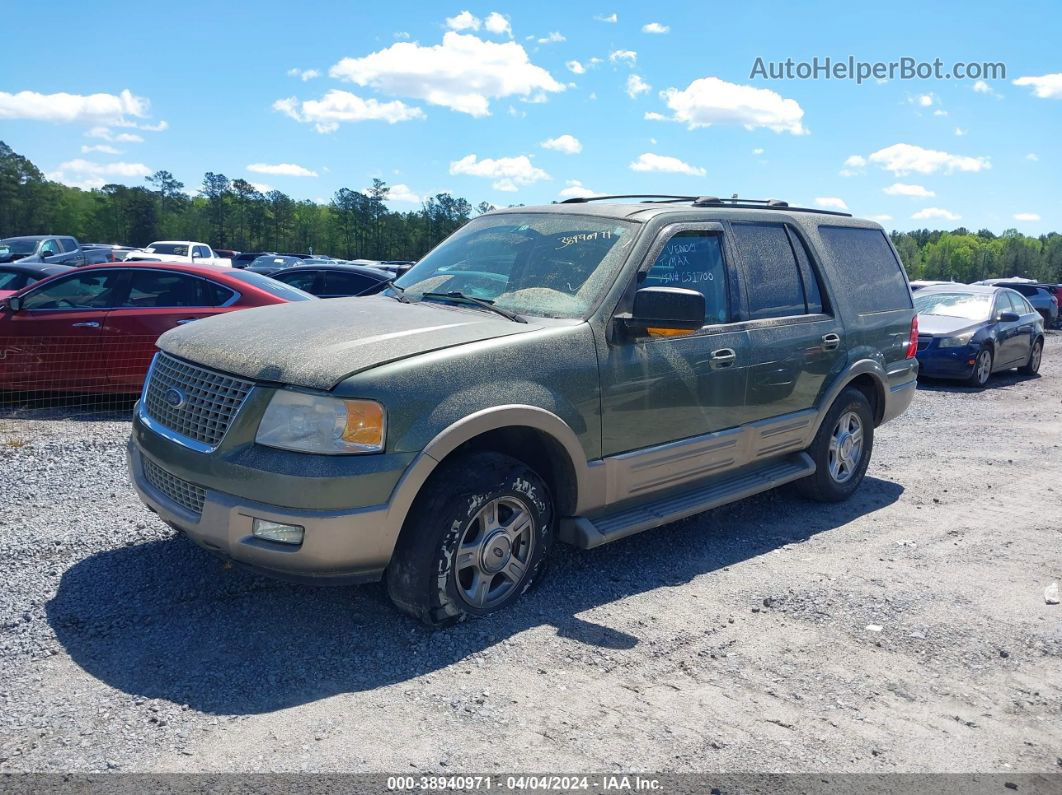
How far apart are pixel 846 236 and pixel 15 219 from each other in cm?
10004

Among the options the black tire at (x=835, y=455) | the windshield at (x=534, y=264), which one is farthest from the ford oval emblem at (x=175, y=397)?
the black tire at (x=835, y=455)

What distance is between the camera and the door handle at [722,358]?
483 centimetres

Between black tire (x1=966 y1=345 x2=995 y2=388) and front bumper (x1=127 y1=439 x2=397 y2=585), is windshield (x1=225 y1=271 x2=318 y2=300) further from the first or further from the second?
black tire (x1=966 y1=345 x2=995 y2=388)

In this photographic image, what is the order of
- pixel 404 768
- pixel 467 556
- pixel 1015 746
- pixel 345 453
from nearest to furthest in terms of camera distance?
pixel 404 768 < pixel 1015 746 < pixel 345 453 < pixel 467 556

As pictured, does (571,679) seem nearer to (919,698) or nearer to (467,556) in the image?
(467,556)

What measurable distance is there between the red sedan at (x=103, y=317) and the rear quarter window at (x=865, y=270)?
5377 mm

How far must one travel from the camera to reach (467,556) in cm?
387

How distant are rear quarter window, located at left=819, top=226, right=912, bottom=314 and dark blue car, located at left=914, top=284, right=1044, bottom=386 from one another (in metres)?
5.79

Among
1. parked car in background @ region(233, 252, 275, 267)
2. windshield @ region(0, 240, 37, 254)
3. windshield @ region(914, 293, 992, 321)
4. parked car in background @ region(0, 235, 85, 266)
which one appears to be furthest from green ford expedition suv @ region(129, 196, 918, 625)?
parked car in background @ region(233, 252, 275, 267)

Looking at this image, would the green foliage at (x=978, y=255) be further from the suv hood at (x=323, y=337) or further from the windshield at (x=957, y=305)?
the suv hood at (x=323, y=337)

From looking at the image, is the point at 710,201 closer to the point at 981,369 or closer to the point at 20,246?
the point at 981,369

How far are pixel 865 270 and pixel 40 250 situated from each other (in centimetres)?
2696

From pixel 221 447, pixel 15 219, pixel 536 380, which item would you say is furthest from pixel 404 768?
pixel 15 219

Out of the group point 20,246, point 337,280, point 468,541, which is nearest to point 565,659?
point 468,541
